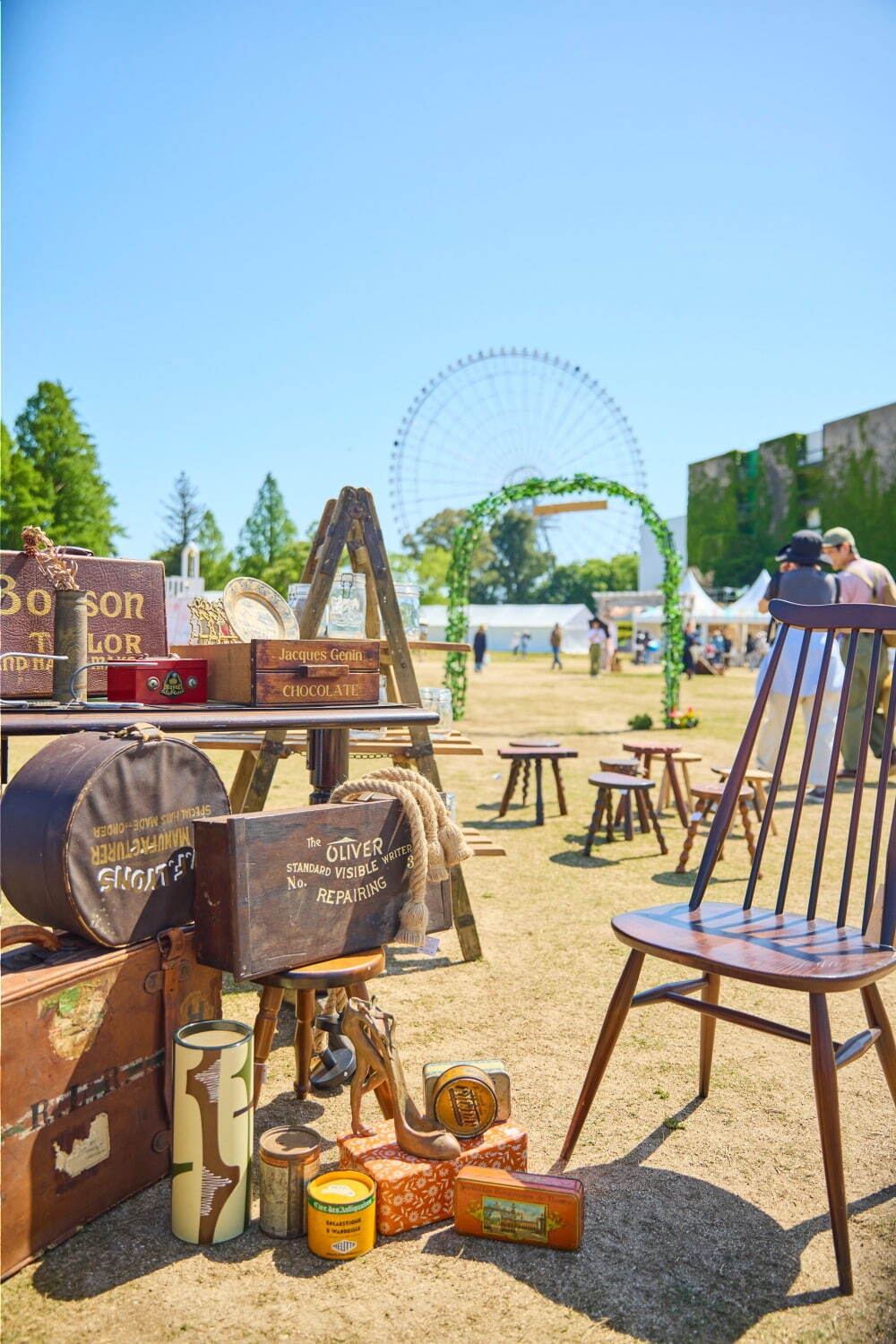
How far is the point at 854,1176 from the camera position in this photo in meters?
2.43

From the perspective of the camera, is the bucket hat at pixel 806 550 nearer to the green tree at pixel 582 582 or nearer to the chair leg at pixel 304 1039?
the chair leg at pixel 304 1039

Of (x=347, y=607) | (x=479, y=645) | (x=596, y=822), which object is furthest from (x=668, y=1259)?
(x=479, y=645)

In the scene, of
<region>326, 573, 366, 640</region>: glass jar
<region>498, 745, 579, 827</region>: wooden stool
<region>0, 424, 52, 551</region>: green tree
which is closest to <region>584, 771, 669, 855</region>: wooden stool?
<region>498, 745, 579, 827</region>: wooden stool

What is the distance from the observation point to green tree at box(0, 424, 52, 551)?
2730 centimetres

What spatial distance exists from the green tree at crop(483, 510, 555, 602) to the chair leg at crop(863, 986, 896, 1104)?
76461mm

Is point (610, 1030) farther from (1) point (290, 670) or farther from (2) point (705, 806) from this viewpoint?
(2) point (705, 806)

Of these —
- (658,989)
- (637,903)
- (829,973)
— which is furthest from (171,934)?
(637,903)

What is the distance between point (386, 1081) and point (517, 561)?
78226 millimetres

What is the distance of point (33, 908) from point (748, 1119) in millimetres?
1930

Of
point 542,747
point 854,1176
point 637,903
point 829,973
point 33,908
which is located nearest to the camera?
point 829,973

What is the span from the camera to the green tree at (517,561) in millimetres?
78625

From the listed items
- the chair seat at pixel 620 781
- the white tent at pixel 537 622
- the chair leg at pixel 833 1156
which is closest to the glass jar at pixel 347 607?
the chair leg at pixel 833 1156

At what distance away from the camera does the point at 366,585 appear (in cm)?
390

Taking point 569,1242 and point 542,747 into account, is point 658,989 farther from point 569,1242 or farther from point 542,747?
point 542,747
